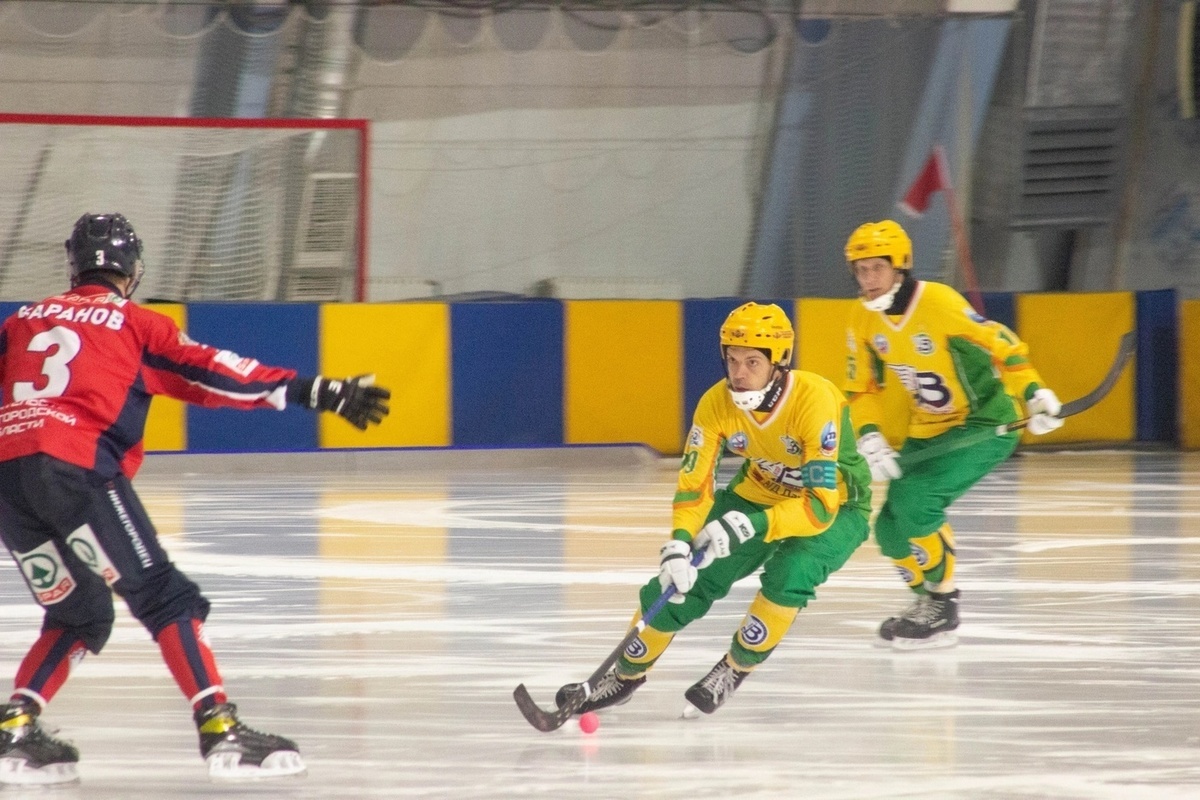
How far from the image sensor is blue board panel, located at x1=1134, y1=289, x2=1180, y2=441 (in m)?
13.7

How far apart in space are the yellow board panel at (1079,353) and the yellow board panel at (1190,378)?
15.5 inches

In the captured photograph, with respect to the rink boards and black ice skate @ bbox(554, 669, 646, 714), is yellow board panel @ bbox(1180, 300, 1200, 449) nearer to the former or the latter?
the rink boards

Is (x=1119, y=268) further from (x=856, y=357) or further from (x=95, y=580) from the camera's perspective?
(x=95, y=580)

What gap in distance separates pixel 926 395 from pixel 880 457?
37 centimetres

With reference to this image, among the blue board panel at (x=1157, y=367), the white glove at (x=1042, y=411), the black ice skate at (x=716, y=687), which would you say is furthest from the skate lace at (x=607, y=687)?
the blue board panel at (x=1157, y=367)

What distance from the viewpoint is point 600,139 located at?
15117 mm

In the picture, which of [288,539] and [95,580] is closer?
[95,580]

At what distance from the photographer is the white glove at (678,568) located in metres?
4.55

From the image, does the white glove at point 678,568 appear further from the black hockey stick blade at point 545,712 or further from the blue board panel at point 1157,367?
the blue board panel at point 1157,367

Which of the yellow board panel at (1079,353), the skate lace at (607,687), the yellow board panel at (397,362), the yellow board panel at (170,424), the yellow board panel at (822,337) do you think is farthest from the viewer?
the yellow board panel at (1079,353)

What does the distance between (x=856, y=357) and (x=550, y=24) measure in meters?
9.76

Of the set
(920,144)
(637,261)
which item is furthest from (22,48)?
(920,144)

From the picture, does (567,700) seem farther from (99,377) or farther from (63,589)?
(99,377)

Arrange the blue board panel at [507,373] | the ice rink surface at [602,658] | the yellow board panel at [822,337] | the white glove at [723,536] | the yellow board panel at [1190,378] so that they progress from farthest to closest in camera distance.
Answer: the yellow board panel at [1190,378] < the yellow board panel at [822,337] < the blue board panel at [507,373] < the white glove at [723,536] < the ice rink surface at [602,658]
